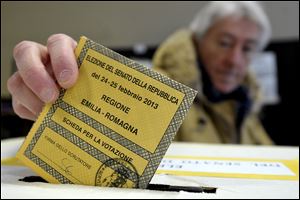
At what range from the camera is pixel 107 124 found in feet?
1.30

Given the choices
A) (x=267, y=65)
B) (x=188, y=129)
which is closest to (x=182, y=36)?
(x=188, y=129)

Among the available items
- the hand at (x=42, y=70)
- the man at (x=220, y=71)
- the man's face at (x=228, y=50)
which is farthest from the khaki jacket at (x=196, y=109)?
the hand at (x=42, y=70)

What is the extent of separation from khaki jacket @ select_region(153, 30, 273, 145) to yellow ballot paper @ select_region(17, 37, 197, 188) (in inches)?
39.2

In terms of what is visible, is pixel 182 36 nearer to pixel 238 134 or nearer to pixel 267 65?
pixel 238 134

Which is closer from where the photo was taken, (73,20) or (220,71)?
(73,20)

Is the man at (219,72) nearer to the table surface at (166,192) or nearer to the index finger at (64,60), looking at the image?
the table surface at (166,192)

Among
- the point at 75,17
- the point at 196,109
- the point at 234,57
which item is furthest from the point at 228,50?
the point at 75,17

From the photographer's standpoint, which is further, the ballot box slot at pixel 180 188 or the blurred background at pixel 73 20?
the blurred background at pixel 73 20

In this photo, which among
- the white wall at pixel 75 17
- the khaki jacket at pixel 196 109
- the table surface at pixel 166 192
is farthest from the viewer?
the khaki jacket at pixel 196 109

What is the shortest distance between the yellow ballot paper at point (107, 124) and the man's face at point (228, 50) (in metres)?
1.21

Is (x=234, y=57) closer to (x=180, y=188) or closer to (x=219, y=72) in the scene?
(x=219, y=72)

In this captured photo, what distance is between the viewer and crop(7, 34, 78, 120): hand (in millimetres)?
414

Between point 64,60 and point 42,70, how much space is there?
49mm

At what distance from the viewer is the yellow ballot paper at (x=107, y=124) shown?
37cm
